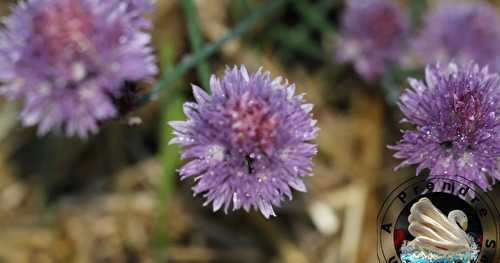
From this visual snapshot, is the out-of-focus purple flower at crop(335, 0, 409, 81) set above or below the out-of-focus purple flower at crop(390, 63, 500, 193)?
above

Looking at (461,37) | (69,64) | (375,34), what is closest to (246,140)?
(69,64)

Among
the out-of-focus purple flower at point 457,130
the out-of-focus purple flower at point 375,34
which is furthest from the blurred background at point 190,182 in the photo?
the out-of-focus purple flower at point 457,130

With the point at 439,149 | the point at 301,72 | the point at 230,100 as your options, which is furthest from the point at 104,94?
the point at 301,72

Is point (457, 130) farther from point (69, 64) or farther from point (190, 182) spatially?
point (190, 182)

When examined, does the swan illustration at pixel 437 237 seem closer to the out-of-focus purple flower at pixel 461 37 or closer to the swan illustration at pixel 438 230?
the swan illustration at pixel 438 230

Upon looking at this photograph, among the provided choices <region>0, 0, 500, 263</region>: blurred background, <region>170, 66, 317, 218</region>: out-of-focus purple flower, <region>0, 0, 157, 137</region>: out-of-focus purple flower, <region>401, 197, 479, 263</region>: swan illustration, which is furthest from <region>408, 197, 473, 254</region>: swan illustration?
<region>0, 0, 500, 263</region>: blurred background

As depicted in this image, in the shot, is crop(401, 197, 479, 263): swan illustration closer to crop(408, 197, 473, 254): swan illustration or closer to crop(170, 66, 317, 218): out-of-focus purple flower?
crop(408, 197, 473, 254): swan illustration
